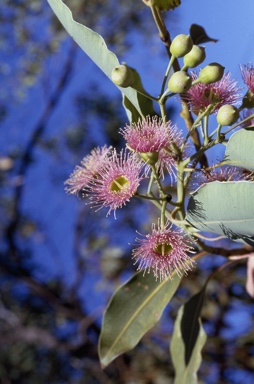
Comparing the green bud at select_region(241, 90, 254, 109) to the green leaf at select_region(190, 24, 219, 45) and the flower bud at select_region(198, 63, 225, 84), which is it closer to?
the flower bud at select_region(198, 63, 225, 84)

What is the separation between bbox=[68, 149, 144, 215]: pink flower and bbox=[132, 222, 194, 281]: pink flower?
5 centimetres

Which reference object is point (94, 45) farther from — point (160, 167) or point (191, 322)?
point (191, 322)

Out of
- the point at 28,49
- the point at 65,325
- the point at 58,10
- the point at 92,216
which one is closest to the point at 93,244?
the point at 92,216

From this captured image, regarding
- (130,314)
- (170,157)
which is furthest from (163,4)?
(130,314)

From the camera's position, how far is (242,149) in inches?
27.7

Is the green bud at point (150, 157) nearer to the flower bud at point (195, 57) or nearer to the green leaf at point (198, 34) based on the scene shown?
the flower bud at point (195, 57)

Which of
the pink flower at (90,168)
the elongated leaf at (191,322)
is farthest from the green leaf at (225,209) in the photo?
the elongated leaf at (191,322)

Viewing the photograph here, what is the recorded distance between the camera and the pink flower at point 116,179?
29.8 inches

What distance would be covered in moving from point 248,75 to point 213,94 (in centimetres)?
4

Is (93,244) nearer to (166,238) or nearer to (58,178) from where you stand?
(58,178)

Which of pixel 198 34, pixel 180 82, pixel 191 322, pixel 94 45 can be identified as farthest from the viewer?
pixel 191 322

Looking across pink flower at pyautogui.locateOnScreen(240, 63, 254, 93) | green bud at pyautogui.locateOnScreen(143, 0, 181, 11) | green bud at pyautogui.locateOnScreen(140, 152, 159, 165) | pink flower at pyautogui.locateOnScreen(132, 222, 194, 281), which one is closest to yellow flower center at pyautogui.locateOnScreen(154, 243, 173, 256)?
pink flower at pyautogui.locateOnScreen(132, 222, 194, 281)

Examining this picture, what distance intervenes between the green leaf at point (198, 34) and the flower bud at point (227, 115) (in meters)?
0.34

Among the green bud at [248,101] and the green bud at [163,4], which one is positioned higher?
the green bud at [163,4]
